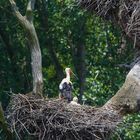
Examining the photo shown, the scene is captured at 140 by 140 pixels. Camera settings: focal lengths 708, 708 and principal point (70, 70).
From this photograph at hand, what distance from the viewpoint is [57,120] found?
289 inches

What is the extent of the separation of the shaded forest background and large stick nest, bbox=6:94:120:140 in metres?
5.33

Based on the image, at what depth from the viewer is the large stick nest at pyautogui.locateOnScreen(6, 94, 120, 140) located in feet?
23.9

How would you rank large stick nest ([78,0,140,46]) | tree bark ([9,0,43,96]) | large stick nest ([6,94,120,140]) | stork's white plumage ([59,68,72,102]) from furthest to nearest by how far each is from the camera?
tree bark ([9,0,43,96]) → stork's white plumage ([59,68,72,102]) → large stick nest ([78,0,140,46]) → large stick nest ([6,94,120,140])

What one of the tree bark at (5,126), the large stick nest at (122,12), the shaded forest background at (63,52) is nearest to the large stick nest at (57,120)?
the tree bark at (5,126)

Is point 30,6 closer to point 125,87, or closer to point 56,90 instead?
point 125,87

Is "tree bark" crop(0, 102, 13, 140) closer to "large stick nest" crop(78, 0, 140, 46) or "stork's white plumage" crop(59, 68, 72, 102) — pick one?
"stork's white plumage" crop(59, 68, 72, 102)

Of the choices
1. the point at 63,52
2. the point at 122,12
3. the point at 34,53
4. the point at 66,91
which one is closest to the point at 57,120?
the point at 66,91

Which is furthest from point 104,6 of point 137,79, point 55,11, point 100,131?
point 55,11

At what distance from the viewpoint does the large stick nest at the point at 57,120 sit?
7289 mm

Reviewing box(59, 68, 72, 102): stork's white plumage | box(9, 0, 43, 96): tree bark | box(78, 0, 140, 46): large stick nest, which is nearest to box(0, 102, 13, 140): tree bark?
box(9, 0, 43, 96): tree bark

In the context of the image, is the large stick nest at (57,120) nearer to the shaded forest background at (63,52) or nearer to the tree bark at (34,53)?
the tree bark at (34,53)

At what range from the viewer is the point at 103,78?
44.9 feet

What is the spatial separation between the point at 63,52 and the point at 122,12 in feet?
20.4

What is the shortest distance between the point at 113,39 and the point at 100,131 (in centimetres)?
650
